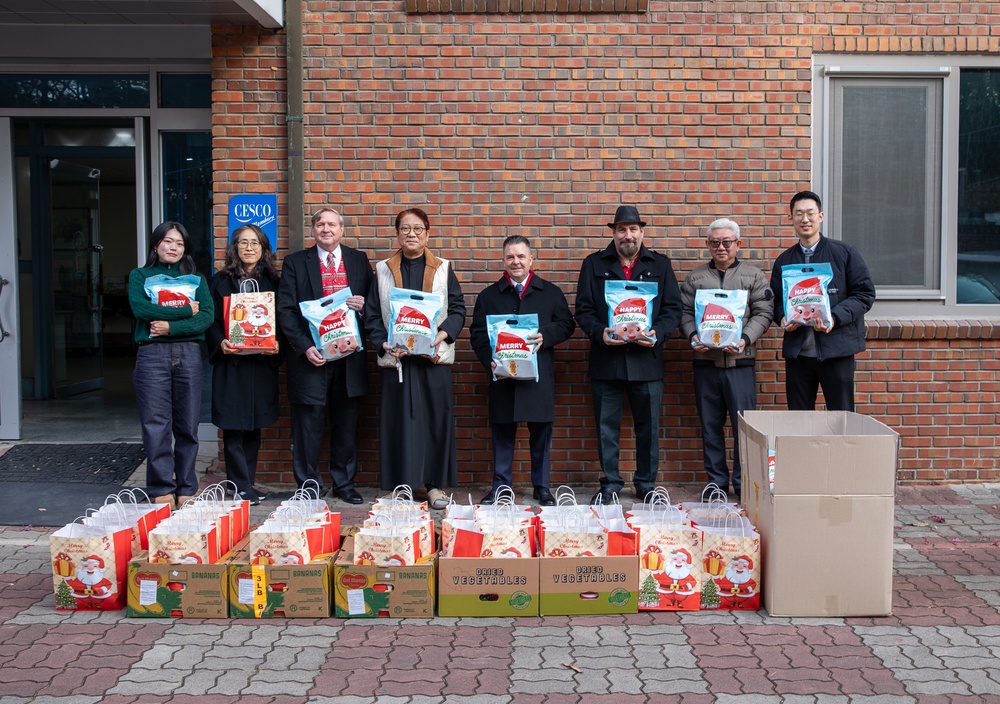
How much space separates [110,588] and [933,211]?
6.62m

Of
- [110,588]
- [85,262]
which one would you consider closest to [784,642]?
[110,588]

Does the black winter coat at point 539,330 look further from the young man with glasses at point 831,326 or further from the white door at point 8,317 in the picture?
the white door at point 8,317

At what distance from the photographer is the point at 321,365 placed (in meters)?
7.45

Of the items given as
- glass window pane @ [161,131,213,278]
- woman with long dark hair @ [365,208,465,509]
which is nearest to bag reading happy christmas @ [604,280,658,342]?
woman with long dark hair @ [365,208,465,509]

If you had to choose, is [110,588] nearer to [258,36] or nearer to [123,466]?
[123,466]

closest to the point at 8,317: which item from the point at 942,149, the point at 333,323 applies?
the point at 333,323

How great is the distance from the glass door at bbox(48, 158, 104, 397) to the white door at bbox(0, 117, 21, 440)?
4.69ft

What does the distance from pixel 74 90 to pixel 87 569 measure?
5.46 m

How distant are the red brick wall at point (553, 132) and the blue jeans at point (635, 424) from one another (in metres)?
0.48

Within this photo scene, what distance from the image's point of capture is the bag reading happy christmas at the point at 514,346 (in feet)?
23.7

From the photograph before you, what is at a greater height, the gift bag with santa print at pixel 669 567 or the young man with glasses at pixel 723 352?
the young man with glasses at pixel 723 352

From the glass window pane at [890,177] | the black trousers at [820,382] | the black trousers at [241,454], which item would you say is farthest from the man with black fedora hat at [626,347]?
the black trousers at [241,454]

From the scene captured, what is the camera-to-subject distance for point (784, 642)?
4.86m

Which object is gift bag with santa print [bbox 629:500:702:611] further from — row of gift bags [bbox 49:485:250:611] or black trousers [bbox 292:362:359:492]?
black trousers [bbox 292:362:359:492]
